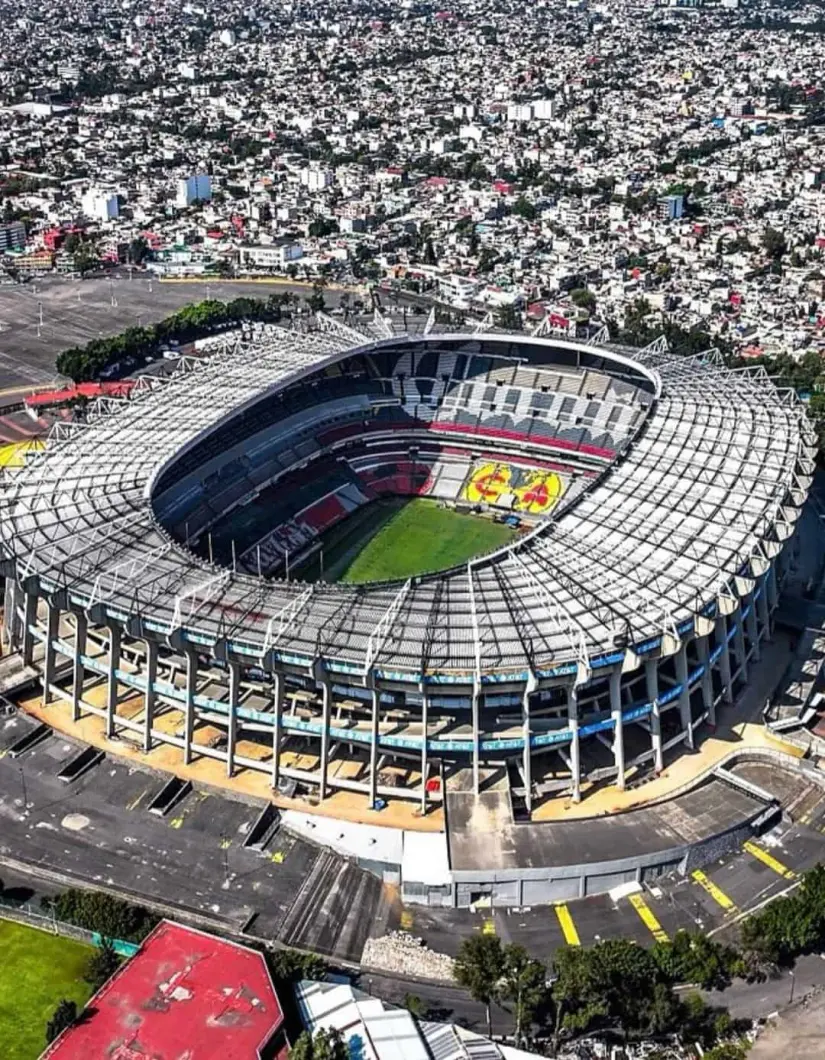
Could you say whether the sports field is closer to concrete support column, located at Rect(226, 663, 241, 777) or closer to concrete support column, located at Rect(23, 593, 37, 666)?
concrete support column, located at Rect(23, 593, 37, 666)

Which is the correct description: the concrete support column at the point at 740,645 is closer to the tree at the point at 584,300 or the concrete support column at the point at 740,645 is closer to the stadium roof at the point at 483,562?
the stadium roof at the point at 483,562

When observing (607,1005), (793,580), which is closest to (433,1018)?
Answer: (607,1005)

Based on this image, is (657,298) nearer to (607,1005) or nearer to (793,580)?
(793,580)

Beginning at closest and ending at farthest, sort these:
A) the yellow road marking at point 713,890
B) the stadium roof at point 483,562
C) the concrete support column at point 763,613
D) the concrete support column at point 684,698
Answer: the yellow road marking at point 713,890, the stadium roof at point 483,562, the concrete support column at point 684,698, the concrete support column at point 763,613

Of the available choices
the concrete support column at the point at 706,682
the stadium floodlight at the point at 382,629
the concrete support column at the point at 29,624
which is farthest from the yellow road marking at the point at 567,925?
the concrete support column at the point at 29,624

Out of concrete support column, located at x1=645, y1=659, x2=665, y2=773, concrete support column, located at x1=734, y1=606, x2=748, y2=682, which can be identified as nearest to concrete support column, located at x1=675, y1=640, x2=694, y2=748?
concrete support column, located at x1=645, y1=659, x2=665, y2=773
